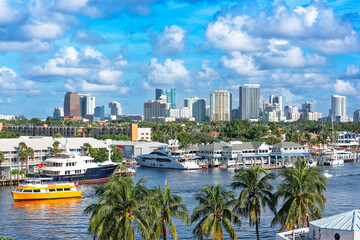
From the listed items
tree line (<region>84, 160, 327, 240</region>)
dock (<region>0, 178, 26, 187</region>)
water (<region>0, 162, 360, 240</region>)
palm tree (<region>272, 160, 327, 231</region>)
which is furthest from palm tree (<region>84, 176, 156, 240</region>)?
dock (<region>0, 178, 26, 187</region>)

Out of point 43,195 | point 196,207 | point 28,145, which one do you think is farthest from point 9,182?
point 196,207

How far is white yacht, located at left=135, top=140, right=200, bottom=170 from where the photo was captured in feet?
368

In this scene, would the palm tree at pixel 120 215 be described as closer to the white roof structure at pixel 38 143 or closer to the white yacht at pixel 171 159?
the white roof structure at pixel 38 143

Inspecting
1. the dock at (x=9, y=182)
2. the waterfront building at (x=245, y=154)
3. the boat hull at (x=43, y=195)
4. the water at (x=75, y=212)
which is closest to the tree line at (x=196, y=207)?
the water at (x=75, y=212)

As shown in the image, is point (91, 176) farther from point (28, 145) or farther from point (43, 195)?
point (43, 195)

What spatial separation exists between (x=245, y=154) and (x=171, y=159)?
18.7 metres

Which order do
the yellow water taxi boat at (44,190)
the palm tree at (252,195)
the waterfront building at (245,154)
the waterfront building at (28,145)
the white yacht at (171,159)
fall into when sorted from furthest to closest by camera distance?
the waterfront building at (245,154)
the white yacht at (171,159)
the waterfront building at (28,145)
the yellow water taxi boat at (44,190)
the palm tree at (252,195)

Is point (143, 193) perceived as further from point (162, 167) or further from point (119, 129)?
point (119, 129)

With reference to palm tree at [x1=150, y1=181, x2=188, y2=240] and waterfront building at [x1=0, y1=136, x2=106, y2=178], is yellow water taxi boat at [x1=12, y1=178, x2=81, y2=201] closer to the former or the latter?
waterfront building at [x1=0, y1=136, x2=106, y2=178]

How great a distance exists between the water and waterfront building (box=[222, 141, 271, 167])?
2911 centimetres

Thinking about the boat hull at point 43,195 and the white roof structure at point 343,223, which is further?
the boat hull at point 43,195

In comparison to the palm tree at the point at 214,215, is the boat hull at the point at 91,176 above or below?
below

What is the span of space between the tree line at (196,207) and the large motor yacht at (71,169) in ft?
176

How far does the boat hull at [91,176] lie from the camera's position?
80.9m
